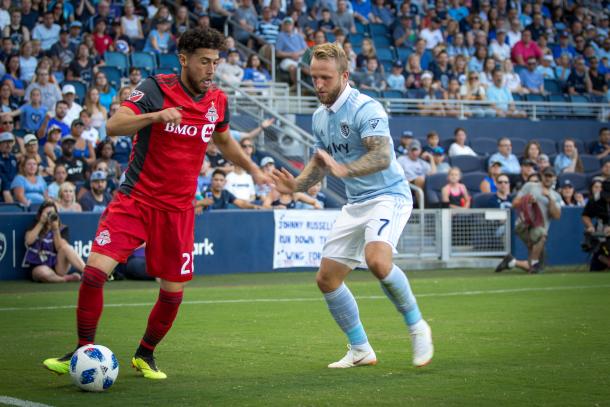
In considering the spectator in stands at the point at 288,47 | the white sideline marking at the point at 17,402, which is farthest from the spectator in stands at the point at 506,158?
the white sideline marking at the point at 17,402

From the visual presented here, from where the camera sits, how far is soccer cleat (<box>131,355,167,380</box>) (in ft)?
23.0

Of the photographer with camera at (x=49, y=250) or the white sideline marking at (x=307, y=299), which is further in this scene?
the photographer with camera at (x=49, y=250)

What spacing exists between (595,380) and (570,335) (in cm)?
249

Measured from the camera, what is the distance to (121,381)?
6.91 metres

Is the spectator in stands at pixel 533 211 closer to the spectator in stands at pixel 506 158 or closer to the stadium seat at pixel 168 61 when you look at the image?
the spectator in stands at pixel 506 158

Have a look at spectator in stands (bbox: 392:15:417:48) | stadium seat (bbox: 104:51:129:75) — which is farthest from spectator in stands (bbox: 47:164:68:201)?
spectator in stands (bbox: 392:15:417:48)

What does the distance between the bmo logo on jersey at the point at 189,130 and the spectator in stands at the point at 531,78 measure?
67.8ft

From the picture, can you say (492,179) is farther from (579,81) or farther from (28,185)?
(28,185)

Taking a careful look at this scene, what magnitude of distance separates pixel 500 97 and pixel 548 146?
1849 mm

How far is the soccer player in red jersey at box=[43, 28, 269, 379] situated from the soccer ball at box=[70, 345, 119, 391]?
0.29 metres

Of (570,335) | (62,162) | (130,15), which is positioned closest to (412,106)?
(130,15)

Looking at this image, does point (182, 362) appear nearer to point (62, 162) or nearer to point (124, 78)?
point (62, 162)

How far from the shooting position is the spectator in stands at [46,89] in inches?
717

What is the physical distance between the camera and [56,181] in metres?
16.6
